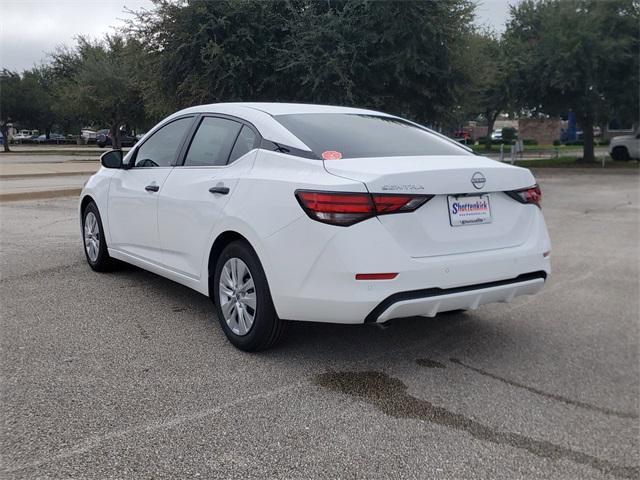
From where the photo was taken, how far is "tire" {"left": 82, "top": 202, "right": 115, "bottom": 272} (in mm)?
6203

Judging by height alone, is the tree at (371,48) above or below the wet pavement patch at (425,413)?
above

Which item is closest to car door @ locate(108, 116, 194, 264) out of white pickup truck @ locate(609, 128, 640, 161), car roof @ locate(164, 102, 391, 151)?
car roof @ locate(164, 102, 391, 151)

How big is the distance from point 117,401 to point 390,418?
4.88 ft

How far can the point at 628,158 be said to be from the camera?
2908 cm

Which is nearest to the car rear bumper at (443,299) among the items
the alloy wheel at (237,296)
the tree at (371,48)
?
the alloy wheel at (237,296)

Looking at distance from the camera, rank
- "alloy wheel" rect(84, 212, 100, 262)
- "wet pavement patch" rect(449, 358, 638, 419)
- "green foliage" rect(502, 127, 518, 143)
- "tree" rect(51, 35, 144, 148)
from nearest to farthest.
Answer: "wet pavement patch" rect(449, 358, 638, 419) → "alloy wheel" rect(84, 212, 100, 262) → "tree" rect(51, 35, 144, 148) → "green foliage" rect(502, 127, 518, 143)

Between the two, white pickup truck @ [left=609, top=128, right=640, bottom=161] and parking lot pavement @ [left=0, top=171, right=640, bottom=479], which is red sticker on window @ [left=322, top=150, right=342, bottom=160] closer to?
parking lot pavement @ [left=0, top=171, right=640, bottom=479]

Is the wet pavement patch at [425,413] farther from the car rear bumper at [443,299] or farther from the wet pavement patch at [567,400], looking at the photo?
the wet pavement patch at [567,400]

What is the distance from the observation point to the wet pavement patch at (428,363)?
4148 mm

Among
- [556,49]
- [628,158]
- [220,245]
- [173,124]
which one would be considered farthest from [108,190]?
[628,158]

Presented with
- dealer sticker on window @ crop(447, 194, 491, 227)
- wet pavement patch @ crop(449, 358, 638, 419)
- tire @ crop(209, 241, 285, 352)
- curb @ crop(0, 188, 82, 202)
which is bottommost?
wet pavement patch @ crop(449, 358, 638, 419)

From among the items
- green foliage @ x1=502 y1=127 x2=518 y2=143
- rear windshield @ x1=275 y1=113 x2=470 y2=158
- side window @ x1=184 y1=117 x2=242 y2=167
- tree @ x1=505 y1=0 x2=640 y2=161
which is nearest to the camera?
rear windshield @ x1=275 y1=113 x2=470 y2=158

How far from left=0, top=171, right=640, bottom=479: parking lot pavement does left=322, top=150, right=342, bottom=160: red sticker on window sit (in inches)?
52.7

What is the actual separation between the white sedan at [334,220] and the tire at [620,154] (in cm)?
2758
